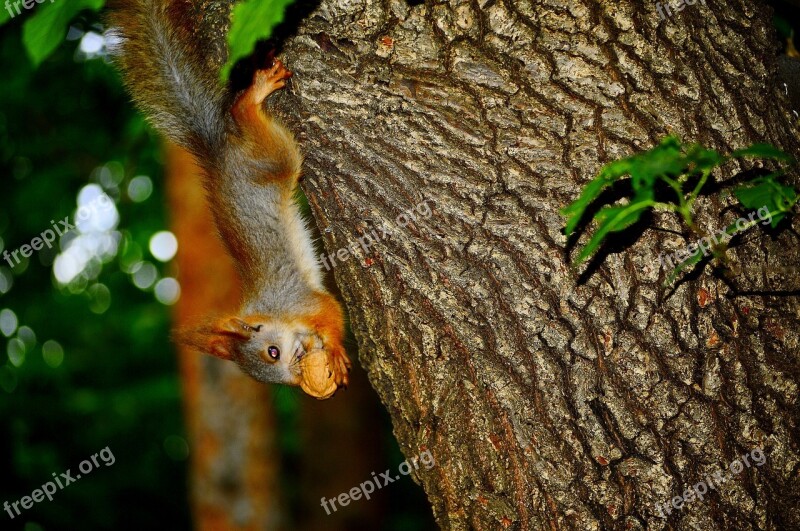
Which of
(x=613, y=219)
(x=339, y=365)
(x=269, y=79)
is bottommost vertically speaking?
(x=613, y=219)

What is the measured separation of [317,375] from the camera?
3416 millimetres

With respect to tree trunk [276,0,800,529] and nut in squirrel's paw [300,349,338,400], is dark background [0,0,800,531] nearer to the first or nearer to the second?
nut in squirrel's paw [300,349,338,400]

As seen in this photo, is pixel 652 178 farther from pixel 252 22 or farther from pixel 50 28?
pixel 50 28

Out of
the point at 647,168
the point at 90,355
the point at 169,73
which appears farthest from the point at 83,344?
the point at 647,168

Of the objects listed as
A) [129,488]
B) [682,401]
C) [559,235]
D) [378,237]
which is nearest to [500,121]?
[559,235]

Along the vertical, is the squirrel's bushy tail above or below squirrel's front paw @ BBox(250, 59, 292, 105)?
above

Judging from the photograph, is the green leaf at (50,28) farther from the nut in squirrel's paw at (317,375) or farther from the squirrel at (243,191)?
the nut in squirrel's paw at (317,375)

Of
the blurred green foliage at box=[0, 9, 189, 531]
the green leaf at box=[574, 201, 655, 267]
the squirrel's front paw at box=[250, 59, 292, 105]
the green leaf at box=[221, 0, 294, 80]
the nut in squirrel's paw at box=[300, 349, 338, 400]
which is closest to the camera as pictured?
the green leaf at box=[221, 0, 294, 80]

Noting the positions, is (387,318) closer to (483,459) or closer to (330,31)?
(483,459)

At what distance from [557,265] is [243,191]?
1994 mm

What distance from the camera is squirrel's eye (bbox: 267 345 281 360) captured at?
3656 millimetres

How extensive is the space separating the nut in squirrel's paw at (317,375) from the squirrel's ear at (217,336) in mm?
421

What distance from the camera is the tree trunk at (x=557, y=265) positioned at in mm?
2029

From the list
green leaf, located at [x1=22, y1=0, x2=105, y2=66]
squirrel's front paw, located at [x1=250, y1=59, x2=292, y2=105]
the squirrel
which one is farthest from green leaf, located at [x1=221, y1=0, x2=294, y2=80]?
the squirrel
